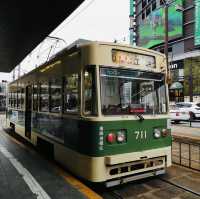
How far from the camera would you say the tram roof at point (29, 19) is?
664cm

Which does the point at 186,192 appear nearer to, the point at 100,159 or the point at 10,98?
the point at 100,159

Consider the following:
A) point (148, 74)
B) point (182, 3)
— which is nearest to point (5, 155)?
point (148, 74)

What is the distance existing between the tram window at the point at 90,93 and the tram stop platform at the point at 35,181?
4.67 feet

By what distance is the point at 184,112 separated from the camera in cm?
2142

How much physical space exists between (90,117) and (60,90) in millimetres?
1533

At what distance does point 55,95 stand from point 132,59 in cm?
208

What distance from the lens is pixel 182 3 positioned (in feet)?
141

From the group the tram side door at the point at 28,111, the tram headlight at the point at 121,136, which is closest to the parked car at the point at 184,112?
the tram side door at the point at 28,111

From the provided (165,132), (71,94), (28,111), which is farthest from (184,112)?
(71,94)

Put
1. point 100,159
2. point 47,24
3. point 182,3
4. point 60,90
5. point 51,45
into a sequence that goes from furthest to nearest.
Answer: point 182,3 < point 51,45 < point 47,24 < point 60,90 < point 100,159

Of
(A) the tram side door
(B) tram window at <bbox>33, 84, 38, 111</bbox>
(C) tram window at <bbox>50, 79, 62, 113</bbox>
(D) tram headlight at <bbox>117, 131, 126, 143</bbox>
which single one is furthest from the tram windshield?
(A) the tram side door

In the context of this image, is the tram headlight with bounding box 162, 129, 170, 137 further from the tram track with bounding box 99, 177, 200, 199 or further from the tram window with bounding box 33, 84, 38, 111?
the tram window with bounding box 33, 84, 38, 111

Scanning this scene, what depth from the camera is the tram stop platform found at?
4938 mm

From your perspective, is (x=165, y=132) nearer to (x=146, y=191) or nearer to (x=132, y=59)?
(x=146, y=191)
